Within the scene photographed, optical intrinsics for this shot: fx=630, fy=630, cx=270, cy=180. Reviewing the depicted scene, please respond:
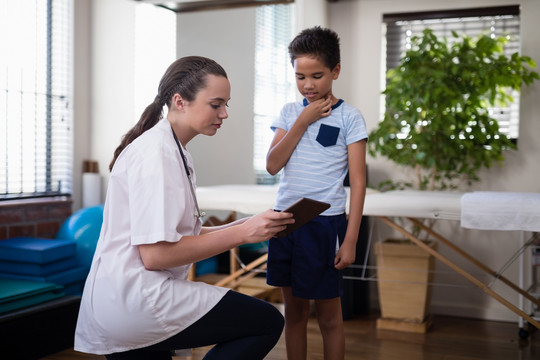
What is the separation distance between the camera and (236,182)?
3.84 metres

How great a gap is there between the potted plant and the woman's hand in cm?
186

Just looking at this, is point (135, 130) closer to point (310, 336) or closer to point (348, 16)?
point (310, 336)

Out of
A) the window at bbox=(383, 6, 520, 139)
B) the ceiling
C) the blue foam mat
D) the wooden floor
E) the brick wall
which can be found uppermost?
the ceiling

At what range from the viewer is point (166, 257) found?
52.2 inches

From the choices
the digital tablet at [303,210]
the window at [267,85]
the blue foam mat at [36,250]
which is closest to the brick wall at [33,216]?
the blue foam mat at [36,250]

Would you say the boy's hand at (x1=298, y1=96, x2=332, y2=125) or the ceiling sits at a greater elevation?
the ceiling

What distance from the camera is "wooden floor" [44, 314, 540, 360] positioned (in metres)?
2.68

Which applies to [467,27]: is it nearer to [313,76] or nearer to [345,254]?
[313,76]

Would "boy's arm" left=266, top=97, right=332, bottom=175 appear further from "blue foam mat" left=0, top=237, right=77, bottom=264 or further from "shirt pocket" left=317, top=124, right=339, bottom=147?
"blue foam mat" left=0, top=237, right=77, bottom=264

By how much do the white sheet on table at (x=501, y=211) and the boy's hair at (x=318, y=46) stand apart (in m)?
0.91

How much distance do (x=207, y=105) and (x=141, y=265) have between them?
1.32 ft

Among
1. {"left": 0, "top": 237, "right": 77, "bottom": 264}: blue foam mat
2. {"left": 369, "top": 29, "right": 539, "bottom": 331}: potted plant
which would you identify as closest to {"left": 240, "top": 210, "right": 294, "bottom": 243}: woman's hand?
{"left": 0, "top": 237, "right": 77, "bottom": 264}: blue foam mat

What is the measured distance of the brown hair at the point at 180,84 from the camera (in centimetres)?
148

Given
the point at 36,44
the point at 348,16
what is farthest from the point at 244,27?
the point at 36,44
